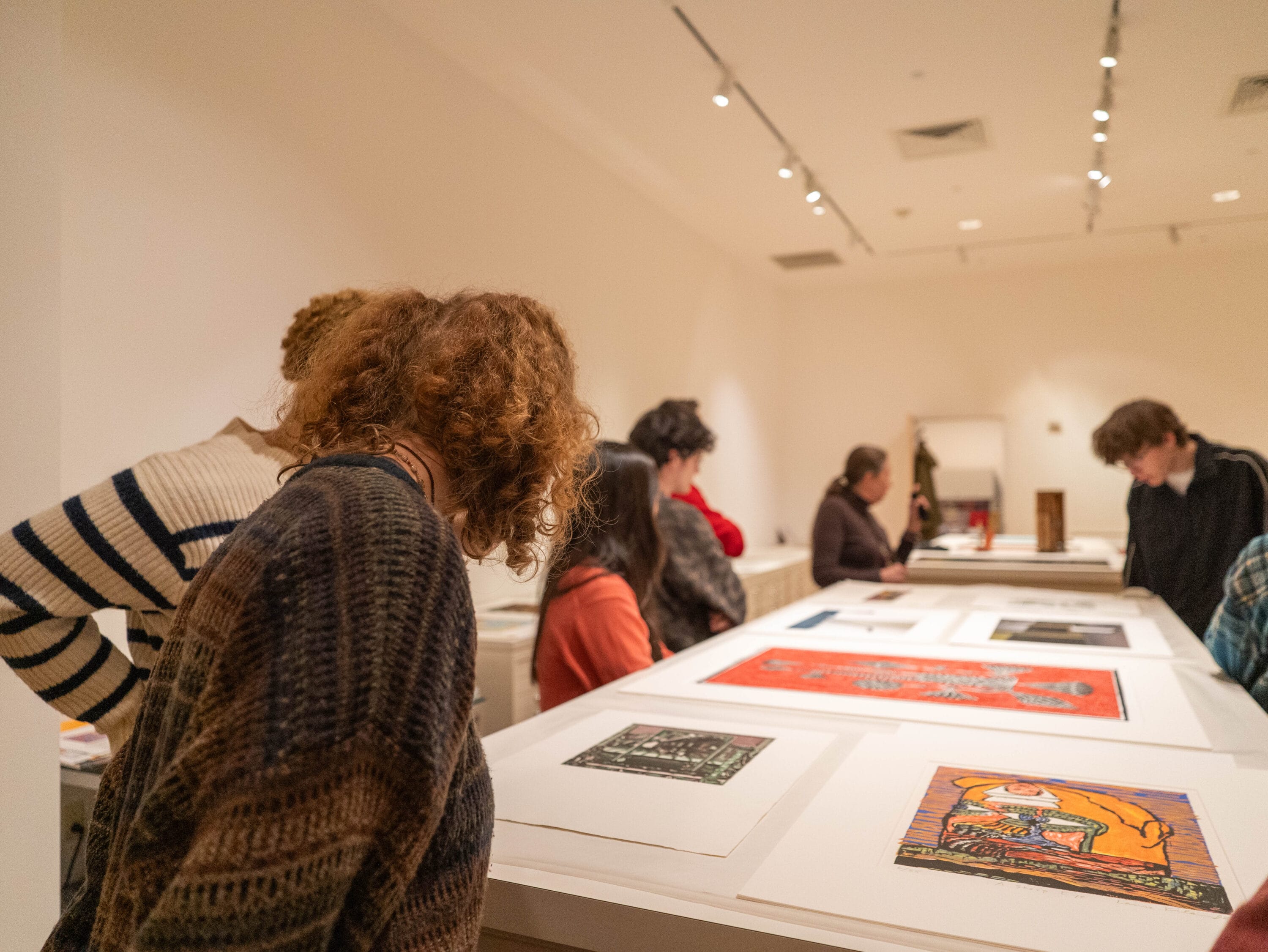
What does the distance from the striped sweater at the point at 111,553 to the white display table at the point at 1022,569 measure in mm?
3199

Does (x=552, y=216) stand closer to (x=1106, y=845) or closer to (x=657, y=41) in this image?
(x=657, y=41)

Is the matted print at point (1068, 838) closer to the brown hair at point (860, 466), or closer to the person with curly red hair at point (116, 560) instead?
the person with curly red hair at point (116, 560)

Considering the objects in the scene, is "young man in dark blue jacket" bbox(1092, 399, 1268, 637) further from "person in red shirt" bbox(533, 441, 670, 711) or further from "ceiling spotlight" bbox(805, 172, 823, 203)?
"ceiling spotlight" bbox(805, 172, 823, 203)

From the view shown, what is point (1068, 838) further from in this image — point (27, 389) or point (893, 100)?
point (893, 100)

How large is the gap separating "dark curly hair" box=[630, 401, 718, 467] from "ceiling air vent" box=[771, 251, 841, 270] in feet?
Result: 18.1

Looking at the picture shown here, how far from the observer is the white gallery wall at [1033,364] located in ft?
26.6

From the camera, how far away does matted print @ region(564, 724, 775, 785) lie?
4.49 ft

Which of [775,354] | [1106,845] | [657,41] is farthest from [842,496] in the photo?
[775,354]

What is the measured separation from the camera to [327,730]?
0.66m

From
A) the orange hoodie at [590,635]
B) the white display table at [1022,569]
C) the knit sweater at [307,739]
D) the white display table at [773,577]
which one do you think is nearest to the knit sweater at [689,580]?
the orange hoodie at [590,635]

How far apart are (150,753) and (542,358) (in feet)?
1.58

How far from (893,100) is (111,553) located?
460cm

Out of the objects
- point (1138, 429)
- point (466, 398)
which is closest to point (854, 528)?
point (1138, 429)

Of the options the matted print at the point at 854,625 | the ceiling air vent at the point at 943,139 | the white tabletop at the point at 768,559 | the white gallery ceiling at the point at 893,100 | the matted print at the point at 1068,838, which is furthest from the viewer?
the white tabletop at the point at 768,559
